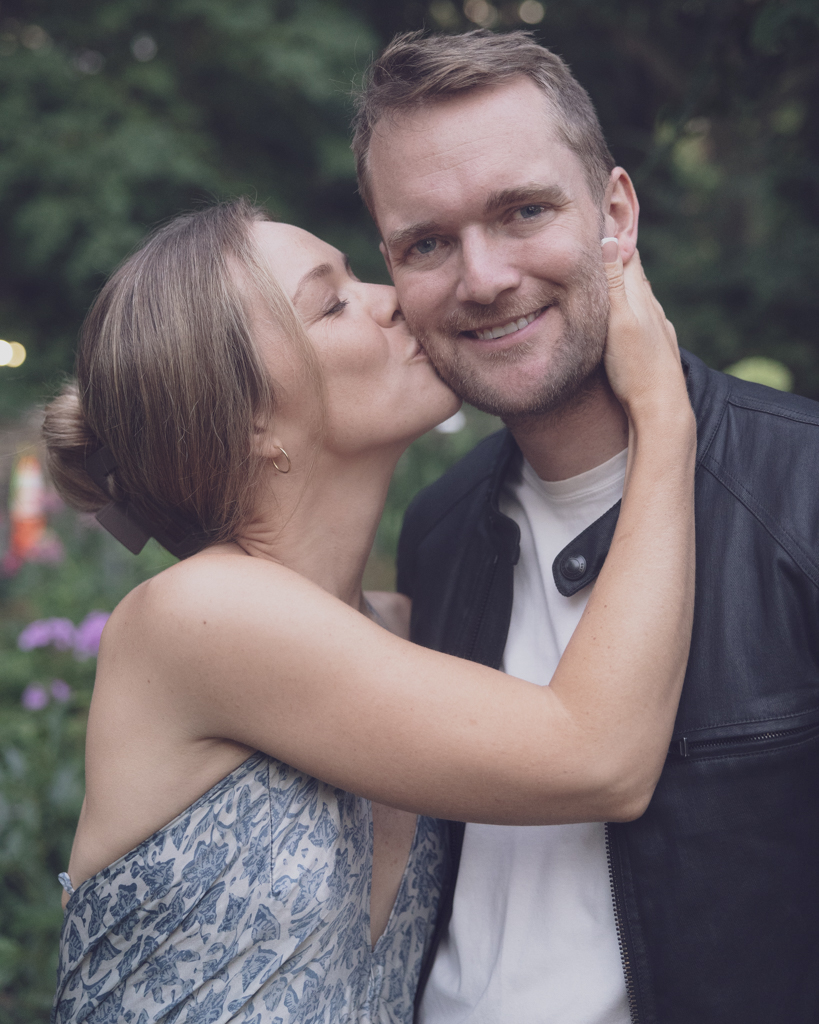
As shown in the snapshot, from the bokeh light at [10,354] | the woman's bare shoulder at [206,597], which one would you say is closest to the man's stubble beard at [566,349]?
the woman's bare shoulder at [206,597]

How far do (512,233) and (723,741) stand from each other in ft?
4.00

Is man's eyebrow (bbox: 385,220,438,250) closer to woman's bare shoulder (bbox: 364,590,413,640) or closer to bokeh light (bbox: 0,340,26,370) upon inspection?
woman's bare shoulder (bbox: 364,590,413,640)

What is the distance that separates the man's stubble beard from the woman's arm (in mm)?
358

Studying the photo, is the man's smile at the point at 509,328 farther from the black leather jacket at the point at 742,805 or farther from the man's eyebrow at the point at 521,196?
the black leather jacket at the point at 742,805

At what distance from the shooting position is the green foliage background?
6906 mm

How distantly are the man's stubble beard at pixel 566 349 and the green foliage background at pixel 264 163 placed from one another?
3136mm

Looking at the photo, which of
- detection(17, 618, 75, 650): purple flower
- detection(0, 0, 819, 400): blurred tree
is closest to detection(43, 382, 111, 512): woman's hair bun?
detection(17, 618, 75, 650): purple flower

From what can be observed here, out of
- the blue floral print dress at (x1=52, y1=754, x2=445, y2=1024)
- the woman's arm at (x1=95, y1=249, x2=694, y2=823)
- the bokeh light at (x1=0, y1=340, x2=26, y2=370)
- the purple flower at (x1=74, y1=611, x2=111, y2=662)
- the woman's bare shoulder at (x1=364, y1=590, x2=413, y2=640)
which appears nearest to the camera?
the woman's arm at (x1=95, y1=249, x2=694, y2=823)

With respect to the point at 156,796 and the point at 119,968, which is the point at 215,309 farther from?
the point at 119,968

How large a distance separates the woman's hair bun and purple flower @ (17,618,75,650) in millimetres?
1813

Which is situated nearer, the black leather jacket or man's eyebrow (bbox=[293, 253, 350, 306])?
the black leather jacket

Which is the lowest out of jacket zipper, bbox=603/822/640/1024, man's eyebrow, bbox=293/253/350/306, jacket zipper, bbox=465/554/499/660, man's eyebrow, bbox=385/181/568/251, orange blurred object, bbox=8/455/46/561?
orange blurred object, bbox=8/455/46/561

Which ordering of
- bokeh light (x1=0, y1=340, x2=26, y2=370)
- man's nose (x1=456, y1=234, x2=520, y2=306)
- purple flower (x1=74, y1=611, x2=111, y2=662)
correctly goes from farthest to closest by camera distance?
purple flower (x1=74, y1=611, x2=111, y2=662) → bokeh light (x1=0, y1=340, x2=26, y2=370) → man's nose (x1=456, y1=234, x2=520, y2=306)

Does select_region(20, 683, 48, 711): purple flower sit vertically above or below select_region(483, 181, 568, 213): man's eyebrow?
below
